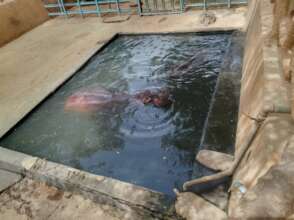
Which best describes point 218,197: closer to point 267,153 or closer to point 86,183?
point 267,153

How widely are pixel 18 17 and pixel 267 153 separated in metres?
8.84

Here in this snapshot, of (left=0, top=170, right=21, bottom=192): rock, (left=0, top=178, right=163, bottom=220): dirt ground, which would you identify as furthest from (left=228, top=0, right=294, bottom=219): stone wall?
(left=0, top=170, right=21, bottom=192): rock

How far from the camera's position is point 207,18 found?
6.63 m

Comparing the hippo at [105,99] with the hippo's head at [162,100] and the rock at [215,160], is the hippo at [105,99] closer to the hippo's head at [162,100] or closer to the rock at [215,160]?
the hippo's head at [162,100]

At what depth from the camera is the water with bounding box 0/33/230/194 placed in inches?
128

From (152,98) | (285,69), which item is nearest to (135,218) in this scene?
(285,69)

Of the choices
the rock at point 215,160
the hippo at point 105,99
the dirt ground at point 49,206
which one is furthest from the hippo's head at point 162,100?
the dirt ground at point 49,206

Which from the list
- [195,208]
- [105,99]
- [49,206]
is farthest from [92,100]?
[195,208]

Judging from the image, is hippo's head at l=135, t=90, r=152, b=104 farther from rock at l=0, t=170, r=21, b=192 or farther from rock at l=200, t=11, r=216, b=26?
rock at l=200, t=11, r=216, b=26

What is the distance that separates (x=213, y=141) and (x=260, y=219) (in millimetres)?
1374

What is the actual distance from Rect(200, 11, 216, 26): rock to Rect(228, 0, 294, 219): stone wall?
4448mm

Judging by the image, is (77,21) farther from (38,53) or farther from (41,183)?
(41,183)

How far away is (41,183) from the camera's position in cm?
306

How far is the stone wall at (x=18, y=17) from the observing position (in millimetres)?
7715
